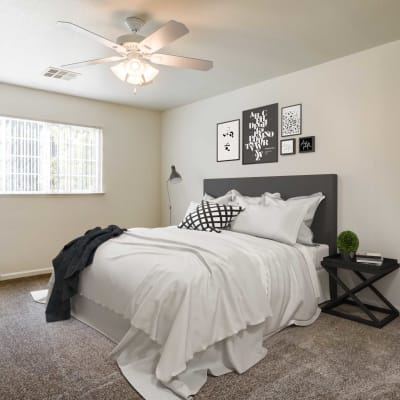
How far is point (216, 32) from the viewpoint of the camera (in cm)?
272

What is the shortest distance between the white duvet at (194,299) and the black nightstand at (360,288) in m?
0.30

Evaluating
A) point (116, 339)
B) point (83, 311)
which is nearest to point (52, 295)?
point (83, 311)

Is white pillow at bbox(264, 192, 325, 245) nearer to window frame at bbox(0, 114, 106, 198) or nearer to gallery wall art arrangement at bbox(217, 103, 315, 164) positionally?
gallery wall art arrangement at bbox(217, 103, 315, 164)

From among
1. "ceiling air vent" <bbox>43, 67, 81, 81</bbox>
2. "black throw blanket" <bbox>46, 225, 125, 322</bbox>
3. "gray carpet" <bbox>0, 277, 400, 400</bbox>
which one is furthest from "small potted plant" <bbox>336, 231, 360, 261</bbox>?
"ceiling air vent" <bbox>43, 67, 81, 81</bbox>

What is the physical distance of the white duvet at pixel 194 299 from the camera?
190 cm

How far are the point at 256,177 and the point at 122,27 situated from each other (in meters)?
2.18

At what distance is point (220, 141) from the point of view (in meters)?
4.52

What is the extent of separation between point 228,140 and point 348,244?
6.98ft

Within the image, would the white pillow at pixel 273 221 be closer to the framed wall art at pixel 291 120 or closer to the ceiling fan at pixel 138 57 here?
the framed wall art at pixel 291 120

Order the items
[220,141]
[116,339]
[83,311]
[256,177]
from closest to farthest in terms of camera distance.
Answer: [116,339]
[83,311]
[256,177]
[220,141]

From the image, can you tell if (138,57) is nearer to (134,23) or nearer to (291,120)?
(134,23)

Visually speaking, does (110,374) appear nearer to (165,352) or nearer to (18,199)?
(165,352)

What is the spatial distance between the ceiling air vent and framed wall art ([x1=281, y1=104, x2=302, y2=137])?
2.36 meters

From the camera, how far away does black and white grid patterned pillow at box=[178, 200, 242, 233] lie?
3459 mm
